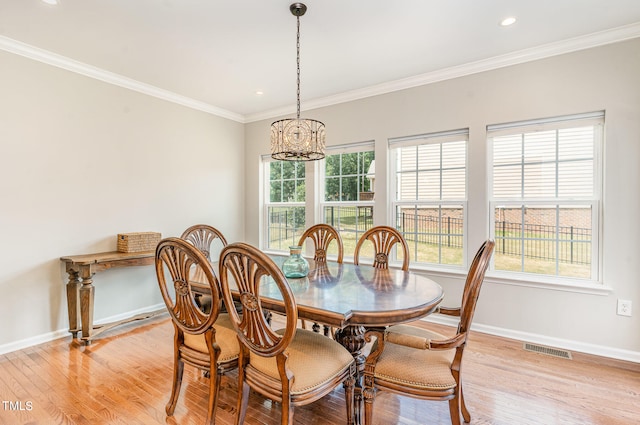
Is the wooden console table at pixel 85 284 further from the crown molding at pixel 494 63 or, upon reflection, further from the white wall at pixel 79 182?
the crown molding at pixel 494 63

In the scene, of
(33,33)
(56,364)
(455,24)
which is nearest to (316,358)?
(56,364)

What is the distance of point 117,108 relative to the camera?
11.4 ft

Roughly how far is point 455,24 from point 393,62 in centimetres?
72

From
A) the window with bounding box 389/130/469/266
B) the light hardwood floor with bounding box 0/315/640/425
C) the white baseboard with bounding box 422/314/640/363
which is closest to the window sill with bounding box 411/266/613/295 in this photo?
the window with bounding box 389/130/469/266

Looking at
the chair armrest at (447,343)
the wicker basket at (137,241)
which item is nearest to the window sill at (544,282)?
the chair armrest at (447,343)

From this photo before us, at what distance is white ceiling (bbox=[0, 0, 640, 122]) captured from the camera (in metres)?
2.26

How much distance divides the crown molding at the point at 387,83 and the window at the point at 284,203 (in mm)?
840

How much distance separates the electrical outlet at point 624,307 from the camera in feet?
8.45

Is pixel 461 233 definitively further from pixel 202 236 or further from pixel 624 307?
pixel 202 236

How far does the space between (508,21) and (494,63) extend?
65 centimetres

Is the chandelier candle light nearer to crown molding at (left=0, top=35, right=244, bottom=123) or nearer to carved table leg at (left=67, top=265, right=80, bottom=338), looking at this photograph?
crown molding at (left=0, top=35, right=244, bottom=123)

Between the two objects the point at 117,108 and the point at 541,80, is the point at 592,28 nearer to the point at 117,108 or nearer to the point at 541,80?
the point at 541,80

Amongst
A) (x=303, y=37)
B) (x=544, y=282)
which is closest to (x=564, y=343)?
(x=544, y=282)

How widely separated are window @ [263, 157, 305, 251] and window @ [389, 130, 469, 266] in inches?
56.7
